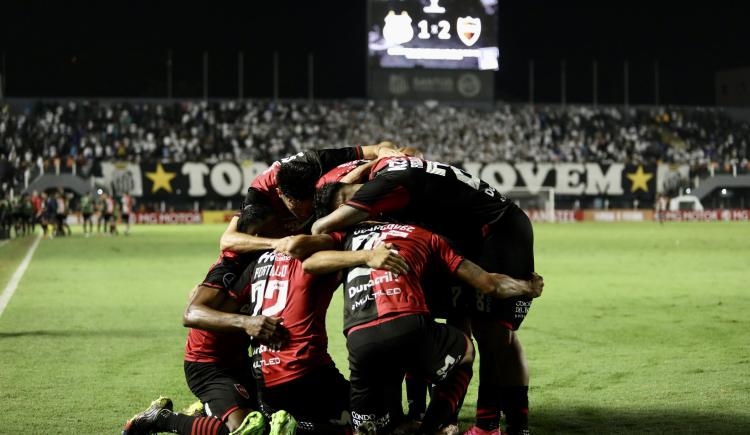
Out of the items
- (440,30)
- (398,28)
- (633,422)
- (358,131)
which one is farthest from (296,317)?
(358,131)

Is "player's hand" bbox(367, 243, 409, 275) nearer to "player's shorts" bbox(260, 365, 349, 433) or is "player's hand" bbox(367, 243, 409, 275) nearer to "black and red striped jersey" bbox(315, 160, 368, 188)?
"player's shorts" bbox(260, 365, 349, 433)

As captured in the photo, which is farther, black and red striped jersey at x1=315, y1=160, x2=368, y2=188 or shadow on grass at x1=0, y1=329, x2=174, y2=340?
shadow on grass at x1=0, y1=329, x2=174, y2=340

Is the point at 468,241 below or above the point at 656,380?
above

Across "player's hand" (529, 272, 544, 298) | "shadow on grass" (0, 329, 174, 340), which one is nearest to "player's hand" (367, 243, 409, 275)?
"player's hand" (529, 272, 544, 298)

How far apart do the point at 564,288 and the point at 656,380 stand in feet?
26.9

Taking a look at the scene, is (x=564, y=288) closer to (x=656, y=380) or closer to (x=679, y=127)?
(x=656, y=380)

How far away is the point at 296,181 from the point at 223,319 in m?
0.92

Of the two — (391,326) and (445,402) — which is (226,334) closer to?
(445,402)

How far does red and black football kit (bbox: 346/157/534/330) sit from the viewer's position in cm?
607

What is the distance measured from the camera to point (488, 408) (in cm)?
648

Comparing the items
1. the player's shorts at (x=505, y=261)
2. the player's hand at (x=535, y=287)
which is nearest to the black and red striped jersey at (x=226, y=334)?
the player's shorts at (x=505, y=261)

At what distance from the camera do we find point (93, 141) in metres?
53.5

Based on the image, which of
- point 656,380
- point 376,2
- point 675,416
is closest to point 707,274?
point 656,380

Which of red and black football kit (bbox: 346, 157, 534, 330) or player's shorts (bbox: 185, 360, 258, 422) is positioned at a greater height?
red and black football kit (bbox: 346, 157, 534, 330)
